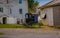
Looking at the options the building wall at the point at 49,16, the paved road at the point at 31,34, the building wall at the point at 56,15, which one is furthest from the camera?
the building wall at the point at 49,16

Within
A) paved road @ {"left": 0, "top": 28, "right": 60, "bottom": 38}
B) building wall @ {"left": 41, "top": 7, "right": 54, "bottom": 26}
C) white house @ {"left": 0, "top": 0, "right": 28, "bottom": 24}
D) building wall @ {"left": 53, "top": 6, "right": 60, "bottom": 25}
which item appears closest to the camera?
paved road @ {"left": 0, "top": 28, "right": 60, "bottom": 38}

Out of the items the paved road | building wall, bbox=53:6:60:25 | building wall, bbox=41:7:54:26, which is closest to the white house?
building wall, bbox=41:7:54:26

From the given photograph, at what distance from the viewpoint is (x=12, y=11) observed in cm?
6019

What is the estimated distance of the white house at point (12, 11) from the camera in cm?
5963

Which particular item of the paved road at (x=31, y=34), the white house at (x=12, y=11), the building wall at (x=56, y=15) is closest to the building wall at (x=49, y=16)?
the building wall at (x=56, y=15)

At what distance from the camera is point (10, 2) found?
6047cm

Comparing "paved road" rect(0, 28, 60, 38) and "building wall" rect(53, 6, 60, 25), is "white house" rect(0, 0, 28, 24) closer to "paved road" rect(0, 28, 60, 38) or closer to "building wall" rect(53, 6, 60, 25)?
"building wall" rect(53, 6, 60, 25)

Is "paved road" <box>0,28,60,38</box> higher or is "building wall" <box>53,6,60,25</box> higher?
"building wall" <box>53,6,60,25</box>

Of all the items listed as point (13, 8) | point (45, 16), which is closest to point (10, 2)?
point (13, 8)

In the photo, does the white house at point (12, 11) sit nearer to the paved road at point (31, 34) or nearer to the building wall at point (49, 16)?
the building wall at point (49, 16)

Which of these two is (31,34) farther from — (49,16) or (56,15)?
(49,16)

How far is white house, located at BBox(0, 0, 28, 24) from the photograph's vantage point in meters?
59.6

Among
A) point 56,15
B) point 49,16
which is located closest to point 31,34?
point 56,15

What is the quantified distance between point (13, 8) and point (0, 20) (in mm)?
4414
